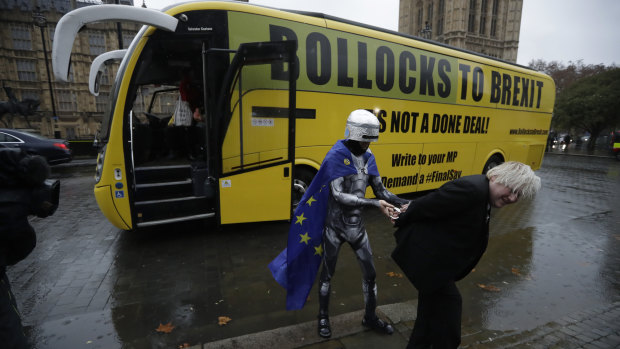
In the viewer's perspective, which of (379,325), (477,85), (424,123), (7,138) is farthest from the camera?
(7,138)

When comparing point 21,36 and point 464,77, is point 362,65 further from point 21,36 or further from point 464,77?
point 21,36

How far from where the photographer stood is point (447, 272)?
6.64 feet

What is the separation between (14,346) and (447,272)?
259cm

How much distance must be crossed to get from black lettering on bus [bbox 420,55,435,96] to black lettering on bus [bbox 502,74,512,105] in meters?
2.93

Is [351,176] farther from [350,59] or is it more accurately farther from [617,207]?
[617,207]

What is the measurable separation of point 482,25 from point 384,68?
7371 cm

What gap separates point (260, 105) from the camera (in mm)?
4969

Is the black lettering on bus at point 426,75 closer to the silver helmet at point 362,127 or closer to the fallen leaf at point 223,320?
the silver helmet at point 362,127

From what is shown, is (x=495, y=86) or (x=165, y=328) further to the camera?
(x=495, y=86)

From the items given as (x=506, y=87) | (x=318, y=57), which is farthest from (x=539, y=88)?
(x=318, y=57)

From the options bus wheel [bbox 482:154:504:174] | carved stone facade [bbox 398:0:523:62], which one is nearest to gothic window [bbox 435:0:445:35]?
carved stone facade [bbox 398:0:523:62]

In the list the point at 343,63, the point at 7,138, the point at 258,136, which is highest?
the point at 343,63

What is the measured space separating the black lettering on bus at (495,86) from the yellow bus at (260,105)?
14cm

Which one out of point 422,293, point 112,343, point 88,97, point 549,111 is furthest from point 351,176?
point 88,97
